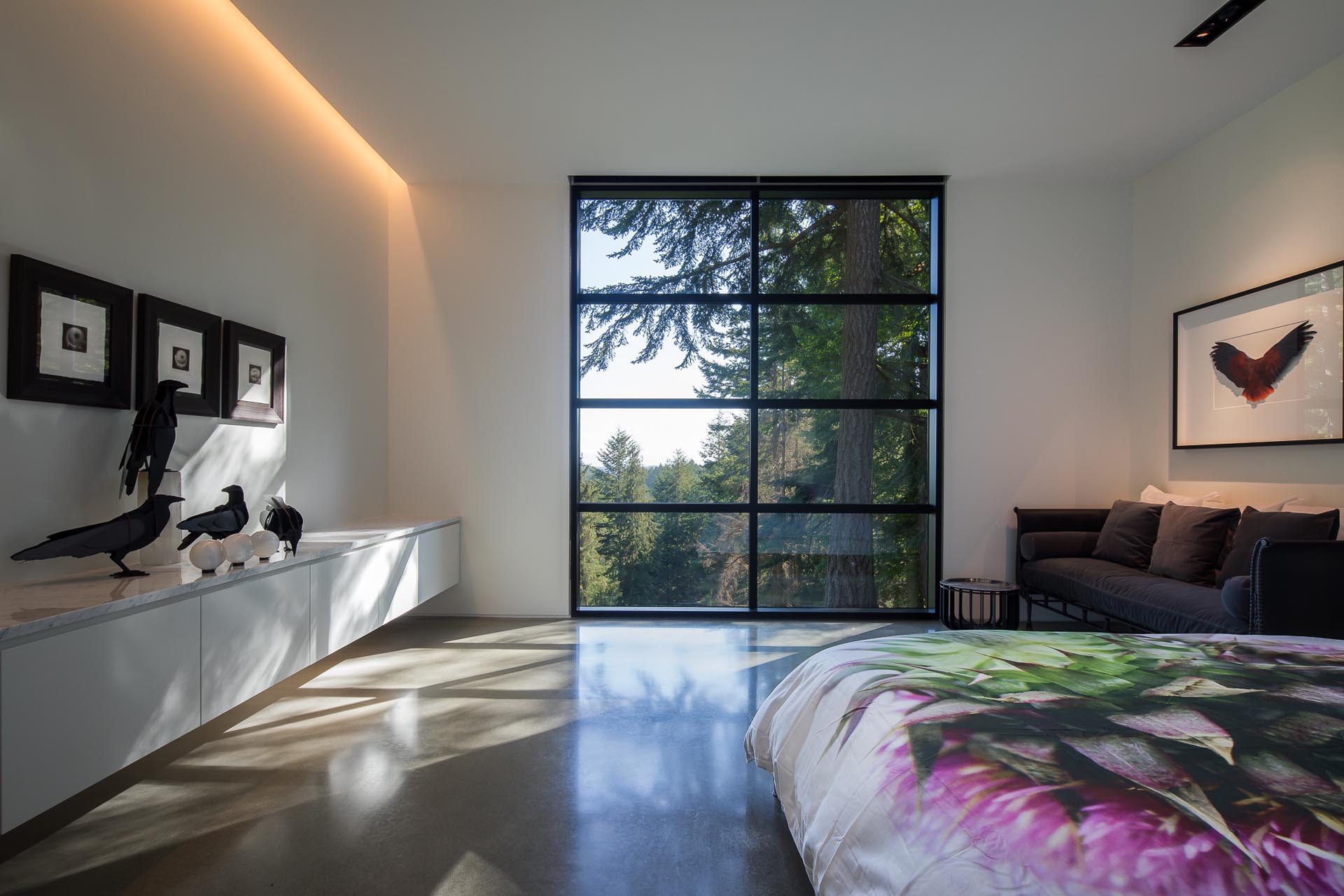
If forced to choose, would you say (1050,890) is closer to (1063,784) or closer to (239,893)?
(1063,784)

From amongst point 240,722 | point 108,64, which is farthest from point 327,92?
point 240,722

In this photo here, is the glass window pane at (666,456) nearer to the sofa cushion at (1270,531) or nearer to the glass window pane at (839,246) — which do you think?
the glass window pane at (839,246)

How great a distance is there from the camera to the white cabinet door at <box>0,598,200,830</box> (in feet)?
5.32

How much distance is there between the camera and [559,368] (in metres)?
4.99

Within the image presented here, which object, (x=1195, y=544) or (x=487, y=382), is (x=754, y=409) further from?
(x=1195, y=544)

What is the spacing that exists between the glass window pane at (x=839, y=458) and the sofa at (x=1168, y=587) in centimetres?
80

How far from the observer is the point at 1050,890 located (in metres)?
0.97

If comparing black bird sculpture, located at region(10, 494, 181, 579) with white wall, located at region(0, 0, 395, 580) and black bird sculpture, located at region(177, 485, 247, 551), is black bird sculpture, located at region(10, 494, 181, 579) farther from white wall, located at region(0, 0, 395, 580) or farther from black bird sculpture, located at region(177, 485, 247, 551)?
white wall, located at region(0, 0, 395, 580)

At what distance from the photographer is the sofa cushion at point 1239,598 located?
9.41ft

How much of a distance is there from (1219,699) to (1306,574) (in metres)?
1.87

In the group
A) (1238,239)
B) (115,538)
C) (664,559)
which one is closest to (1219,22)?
(1238,239)

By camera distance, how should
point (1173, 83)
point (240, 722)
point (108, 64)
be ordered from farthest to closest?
1. point (1173, 83)
2. point (240, 722)
3. point (108, 64)

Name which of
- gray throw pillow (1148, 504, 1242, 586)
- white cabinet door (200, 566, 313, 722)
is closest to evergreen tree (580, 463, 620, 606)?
white cabinet door (200, 566, 313, 722)

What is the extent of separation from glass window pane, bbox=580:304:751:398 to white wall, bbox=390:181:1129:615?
23 centimetres
